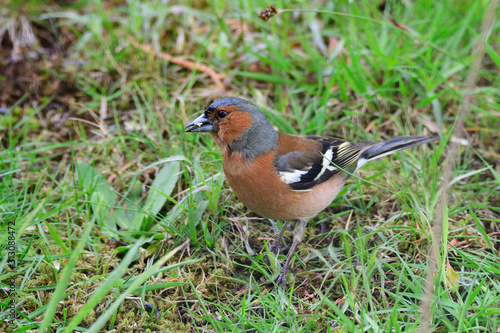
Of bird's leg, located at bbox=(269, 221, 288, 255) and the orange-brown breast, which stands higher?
the orange-brown breast

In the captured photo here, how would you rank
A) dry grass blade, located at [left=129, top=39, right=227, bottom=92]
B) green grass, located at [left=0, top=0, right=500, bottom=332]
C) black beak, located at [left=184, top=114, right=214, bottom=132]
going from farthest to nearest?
dry grass blade, located at [left=129, top=39, right=227, bottom=92], black beak, located at [left=184, top=114, right=214, bottom=132], green grass, located at [left=0, top=0, right=500, bottom=332]

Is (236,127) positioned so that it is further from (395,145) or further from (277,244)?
(395,145)

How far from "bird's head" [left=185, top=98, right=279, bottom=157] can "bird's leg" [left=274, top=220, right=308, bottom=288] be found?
0.65 m

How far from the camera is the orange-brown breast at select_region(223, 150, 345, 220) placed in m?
3.45

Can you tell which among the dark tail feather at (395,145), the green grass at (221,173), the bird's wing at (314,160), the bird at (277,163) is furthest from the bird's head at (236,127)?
the dark tail feather at (395,145)

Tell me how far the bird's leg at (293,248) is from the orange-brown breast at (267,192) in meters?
0.14

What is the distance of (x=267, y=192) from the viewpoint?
345cm

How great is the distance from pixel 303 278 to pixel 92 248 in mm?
1575

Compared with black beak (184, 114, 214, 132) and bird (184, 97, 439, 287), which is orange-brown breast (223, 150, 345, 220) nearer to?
bird (184, 97, 439, 287)

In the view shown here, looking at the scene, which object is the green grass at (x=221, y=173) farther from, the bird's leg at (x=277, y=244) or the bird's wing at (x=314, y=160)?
the bird's wing at (x=314, y=160)

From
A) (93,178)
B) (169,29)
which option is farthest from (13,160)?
(169,29)

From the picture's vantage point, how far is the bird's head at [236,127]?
3668mm

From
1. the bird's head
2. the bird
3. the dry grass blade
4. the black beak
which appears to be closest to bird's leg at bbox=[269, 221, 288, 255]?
the bird

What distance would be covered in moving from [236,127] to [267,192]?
23.4 inches
